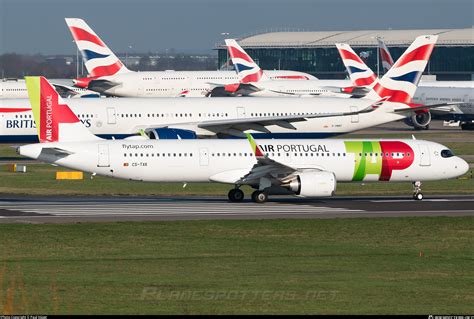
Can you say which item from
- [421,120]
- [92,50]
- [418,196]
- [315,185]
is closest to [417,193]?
[418,196]

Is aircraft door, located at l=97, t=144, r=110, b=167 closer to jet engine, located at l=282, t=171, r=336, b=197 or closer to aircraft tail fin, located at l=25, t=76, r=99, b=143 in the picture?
aircraft tail fin, located at l=25, t=76, r=99, b=143

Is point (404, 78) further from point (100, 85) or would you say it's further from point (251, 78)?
point (251, 78)

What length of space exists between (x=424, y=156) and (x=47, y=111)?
59.6ft

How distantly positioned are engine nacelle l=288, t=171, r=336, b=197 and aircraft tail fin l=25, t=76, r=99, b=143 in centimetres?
1021

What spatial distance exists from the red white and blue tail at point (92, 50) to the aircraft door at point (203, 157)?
54612mm

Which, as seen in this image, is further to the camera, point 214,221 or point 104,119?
point 104,119

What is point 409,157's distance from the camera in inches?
2130

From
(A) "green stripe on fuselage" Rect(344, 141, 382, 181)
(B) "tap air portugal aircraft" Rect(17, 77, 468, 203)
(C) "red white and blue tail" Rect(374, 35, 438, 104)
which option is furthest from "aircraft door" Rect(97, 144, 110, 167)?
(C) "red white and blue tail" Rect(374, 35, 438, 104)

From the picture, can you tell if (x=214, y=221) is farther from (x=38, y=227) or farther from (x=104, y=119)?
(x=104, y=119)

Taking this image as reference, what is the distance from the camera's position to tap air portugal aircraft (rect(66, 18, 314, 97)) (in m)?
107

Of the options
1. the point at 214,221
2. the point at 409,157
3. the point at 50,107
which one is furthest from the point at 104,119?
the point at 214,221

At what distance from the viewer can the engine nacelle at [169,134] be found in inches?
2889

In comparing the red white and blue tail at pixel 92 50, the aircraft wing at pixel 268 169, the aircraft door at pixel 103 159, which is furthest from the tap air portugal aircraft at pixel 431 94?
the aircraft door at pixel 103 159

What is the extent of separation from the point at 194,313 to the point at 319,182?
25.6 m
